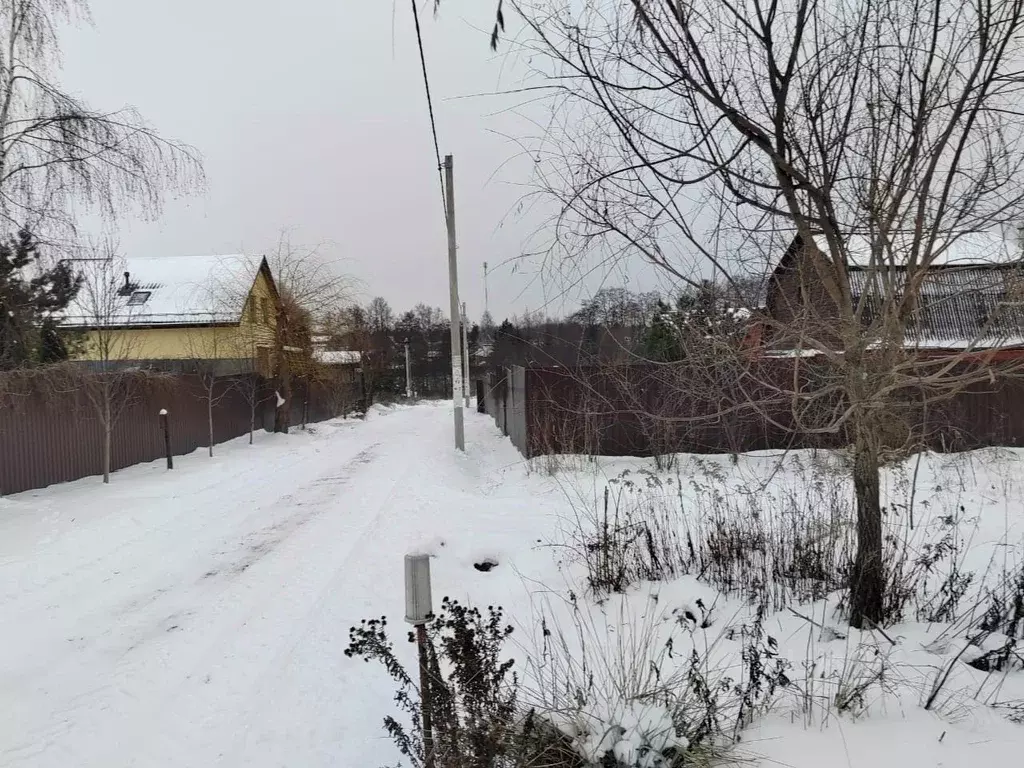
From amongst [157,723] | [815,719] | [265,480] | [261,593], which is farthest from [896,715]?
[265,480]

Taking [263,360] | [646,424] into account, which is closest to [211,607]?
[646,424]

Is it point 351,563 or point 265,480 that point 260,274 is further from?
point 351,563

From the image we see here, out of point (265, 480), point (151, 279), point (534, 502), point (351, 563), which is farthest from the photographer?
point (151, 279)

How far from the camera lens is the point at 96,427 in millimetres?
11023

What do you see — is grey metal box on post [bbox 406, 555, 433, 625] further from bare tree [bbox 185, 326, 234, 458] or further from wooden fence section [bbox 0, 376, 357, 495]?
bare tree [bbox 185, 326, 234, 458]

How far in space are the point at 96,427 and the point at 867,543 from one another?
12.0 metres

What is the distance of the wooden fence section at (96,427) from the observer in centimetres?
923

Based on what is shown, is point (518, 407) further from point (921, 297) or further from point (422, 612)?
point (422, 612)

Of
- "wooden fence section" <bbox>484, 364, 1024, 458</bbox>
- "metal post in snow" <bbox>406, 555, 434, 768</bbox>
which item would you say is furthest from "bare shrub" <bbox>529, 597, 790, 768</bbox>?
"wooden fence section" <bbox>484, 364, 1024, 458</bbox>

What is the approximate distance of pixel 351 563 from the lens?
5.65 m

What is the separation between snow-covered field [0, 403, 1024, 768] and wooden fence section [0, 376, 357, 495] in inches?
38.7

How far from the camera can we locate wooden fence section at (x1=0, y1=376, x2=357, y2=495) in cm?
923

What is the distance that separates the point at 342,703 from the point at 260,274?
2380 cm

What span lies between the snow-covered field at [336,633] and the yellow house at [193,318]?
22.9 ft
